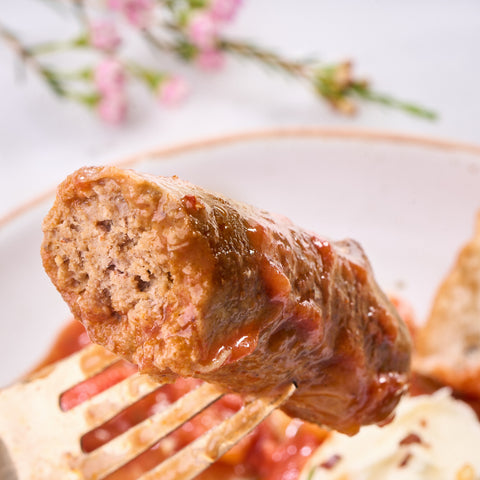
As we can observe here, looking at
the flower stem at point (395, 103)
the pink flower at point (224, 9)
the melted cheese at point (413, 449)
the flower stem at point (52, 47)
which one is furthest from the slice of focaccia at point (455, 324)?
the flower stem at point (52, 47)

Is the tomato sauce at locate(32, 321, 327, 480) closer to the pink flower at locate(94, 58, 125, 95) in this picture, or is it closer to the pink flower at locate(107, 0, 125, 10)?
the pink flower at locate(94, 58, 125, 95)

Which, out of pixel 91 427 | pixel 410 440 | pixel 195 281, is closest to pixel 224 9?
pixel 410 440

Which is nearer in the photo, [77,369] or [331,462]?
[77,369]

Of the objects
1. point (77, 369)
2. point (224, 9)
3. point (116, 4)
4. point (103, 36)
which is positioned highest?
point (116, 4)

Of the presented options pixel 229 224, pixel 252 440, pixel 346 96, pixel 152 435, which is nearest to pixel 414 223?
pixel 346 96

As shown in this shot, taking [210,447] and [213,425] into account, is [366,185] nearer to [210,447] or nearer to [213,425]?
[213,425]

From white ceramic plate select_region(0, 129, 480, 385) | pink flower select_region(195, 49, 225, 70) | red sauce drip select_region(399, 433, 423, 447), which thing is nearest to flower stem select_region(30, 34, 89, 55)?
pink flower select_region(195, 49, 225, 70)

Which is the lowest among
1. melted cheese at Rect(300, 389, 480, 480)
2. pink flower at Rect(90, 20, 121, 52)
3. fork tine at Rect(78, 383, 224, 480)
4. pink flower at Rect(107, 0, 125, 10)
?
melted cheese at Rect(300, 389, 480, 480)

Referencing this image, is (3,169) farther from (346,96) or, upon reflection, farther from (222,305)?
(222,305)
